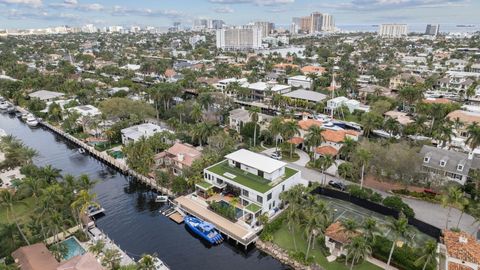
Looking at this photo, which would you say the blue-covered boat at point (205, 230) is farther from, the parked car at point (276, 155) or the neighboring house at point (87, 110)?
the neighboring house at point (87, 110)

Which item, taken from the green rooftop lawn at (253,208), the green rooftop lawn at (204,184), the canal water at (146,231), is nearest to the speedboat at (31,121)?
the canal water at (146,231)

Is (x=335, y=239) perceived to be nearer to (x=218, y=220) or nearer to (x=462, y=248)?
(x=462, y=248)

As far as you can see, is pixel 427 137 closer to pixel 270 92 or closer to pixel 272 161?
pixel 272 161

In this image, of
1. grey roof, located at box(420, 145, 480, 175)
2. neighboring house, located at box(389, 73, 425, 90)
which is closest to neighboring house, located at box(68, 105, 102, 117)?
grey roof, located at box(420, 145, 480, 175)

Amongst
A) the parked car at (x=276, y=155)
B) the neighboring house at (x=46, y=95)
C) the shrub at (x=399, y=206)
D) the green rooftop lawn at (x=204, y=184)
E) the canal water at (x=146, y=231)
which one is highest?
the neighboring house at (x=46, y=95)

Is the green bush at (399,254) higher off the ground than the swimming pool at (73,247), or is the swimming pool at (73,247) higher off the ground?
the green bush at (399,254)
